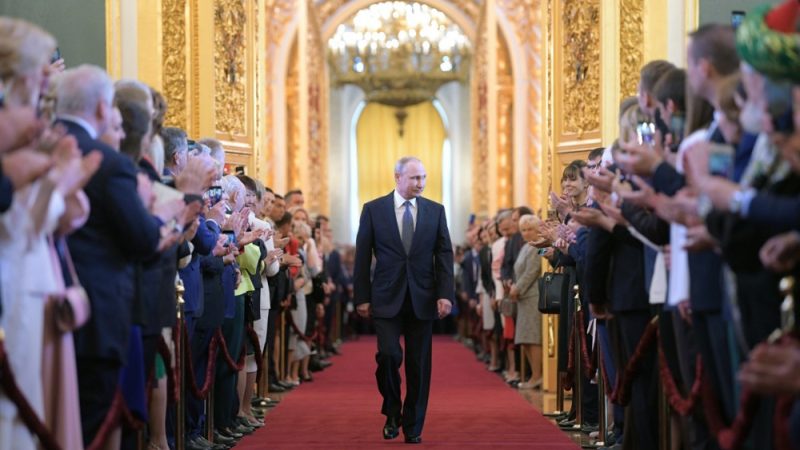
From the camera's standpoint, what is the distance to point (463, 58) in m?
34.3

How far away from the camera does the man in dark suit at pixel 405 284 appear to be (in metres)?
9.75

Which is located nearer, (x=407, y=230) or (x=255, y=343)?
(x=407, y=230)

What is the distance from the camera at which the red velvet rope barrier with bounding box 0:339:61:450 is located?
5016 mm

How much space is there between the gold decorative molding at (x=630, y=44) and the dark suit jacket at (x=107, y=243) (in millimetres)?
7757

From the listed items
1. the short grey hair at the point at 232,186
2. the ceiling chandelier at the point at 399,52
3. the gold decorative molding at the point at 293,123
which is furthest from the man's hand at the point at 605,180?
the ceiling chandelier at the point at 399,52

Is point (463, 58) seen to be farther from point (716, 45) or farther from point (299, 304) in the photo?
point (716, 45)

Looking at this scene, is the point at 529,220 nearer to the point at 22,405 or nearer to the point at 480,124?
the point at 22,405

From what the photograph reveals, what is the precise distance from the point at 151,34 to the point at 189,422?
4704 mm

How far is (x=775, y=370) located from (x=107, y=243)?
283 centimetres

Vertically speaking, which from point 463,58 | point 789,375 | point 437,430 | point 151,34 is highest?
point 463,58

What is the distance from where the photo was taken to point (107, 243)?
18.9ft

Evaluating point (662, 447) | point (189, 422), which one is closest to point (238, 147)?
point (189, 422)

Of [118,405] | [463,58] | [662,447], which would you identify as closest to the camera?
[118,405]

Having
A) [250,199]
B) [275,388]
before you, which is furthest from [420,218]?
[275,388]
